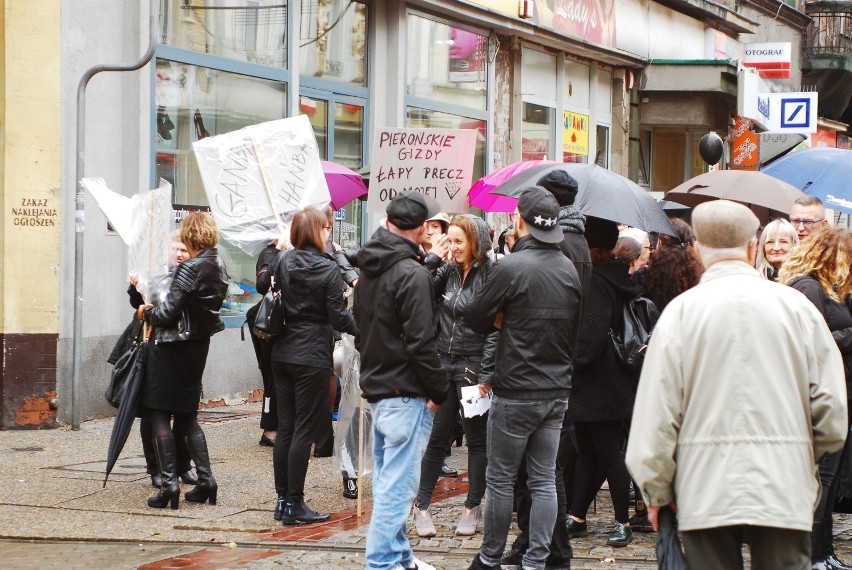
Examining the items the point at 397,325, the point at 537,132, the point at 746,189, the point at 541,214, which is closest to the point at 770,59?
the point at 537,132

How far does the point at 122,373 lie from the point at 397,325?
2.78 metres

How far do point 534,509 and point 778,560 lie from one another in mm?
2236

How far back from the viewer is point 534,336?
20.7 ft

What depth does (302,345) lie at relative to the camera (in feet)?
25.5

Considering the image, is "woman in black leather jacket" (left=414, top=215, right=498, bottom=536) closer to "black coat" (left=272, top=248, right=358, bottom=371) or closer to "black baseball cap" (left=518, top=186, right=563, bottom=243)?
"black coat" (left=272, top=248, right=358, bottom=371)

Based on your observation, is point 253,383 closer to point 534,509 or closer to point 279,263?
point 279,263

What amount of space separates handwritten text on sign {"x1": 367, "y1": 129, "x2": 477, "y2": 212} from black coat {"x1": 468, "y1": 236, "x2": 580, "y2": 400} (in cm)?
268

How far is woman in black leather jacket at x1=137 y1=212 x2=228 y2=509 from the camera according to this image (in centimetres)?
809

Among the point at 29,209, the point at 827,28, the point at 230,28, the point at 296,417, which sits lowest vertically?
the point at 296,417

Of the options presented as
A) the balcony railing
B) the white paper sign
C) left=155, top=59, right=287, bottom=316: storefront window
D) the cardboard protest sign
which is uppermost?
the balcony railing

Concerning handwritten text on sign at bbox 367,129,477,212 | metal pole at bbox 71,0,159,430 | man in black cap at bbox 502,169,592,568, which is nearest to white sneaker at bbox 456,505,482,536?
man in black cap at bbox 502,169,592,568

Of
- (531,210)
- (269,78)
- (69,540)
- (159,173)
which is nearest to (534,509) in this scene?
(531,210)

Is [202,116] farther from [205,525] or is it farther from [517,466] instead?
→ [517,466]

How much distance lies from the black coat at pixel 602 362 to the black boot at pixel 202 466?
8.03 feet
